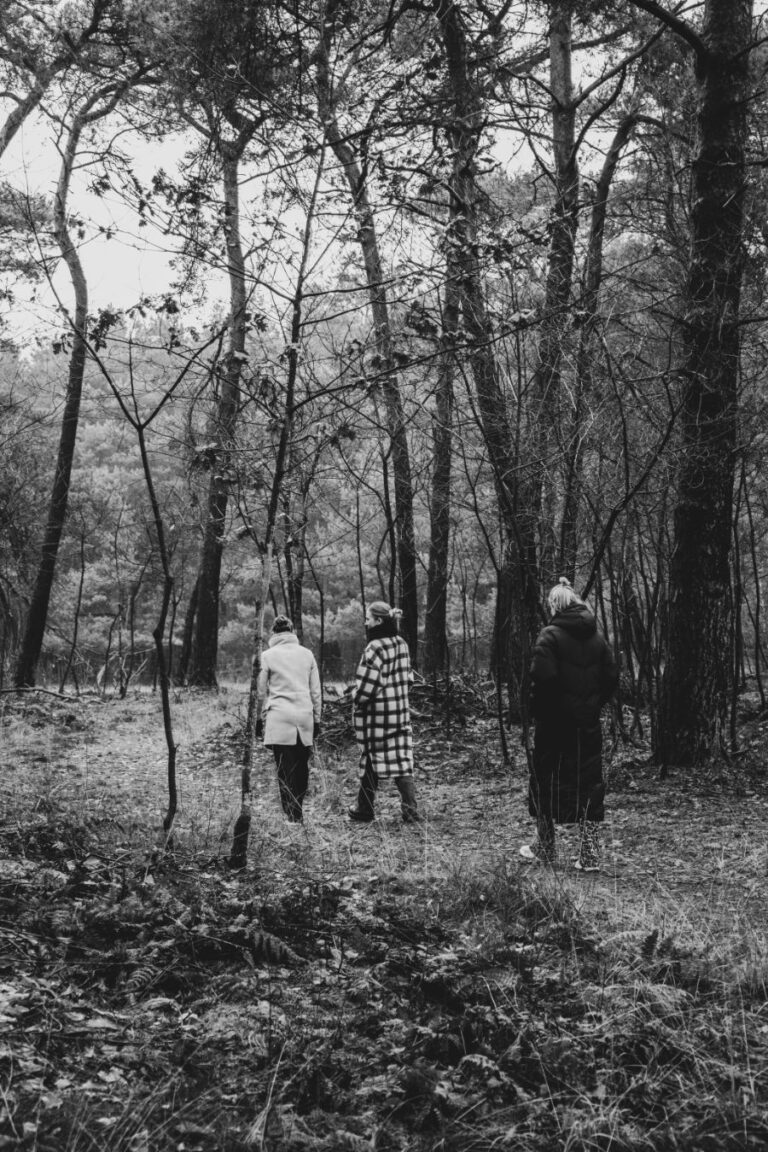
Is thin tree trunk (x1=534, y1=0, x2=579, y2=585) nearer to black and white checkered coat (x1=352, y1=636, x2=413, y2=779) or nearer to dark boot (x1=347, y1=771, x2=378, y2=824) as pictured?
black and white checkered coat (x1=352, y1=636, x2=413, y2=779)

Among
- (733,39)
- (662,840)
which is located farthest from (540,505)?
(733,39)

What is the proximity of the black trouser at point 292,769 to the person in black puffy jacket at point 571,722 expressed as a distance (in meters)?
2.28

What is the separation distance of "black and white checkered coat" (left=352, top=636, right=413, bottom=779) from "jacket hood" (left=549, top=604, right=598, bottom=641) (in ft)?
6.14

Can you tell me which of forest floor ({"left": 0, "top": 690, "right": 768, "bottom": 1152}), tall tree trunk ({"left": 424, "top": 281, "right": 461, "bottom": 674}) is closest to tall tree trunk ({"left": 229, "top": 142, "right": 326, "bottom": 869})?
forest floor ({"left": 0, "top": 690, "right": 768, "bottom": 1152})

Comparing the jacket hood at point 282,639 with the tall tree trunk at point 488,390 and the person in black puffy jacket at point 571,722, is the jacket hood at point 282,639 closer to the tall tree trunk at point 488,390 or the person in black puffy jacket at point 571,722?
the tall tree trunk at point 488,390

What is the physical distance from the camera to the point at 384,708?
7387 millimetres

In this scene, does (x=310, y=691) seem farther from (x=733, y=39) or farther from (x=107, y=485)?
(x=107, y=485)

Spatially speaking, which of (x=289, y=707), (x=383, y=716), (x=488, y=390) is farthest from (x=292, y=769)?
(x=488, y=390)

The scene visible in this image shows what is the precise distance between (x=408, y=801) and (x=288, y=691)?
52.3 inches

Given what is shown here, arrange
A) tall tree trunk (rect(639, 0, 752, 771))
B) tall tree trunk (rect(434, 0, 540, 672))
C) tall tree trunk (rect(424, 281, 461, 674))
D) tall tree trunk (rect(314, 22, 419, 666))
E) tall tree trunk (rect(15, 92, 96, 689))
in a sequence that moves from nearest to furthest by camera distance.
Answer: tall tree trunk (rect(314, 22, 419, 666)) < tall tree trunk (rect(434, 0, 540, 672)) < tall tree trunk (rect(639, 0, 752, 771)) < tall tree trunk (rect(424, 281, 461, 674)) < tall tree trunk (rect(15, 92, 96, 689))

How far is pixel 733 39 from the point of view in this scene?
888cm

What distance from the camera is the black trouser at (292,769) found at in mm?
7289

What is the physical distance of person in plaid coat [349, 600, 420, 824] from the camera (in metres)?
7.31

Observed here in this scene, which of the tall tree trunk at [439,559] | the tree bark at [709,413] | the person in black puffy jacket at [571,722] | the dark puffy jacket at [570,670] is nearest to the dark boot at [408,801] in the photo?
the person in black puffy jacket at [571,722]
